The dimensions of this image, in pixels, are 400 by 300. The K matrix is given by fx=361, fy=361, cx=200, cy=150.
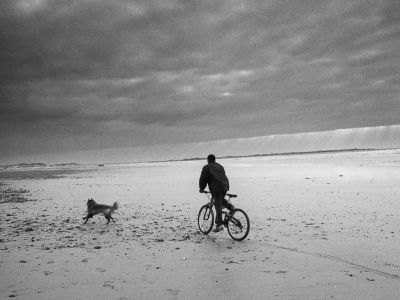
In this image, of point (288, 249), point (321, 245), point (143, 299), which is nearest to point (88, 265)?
point (143, 299)

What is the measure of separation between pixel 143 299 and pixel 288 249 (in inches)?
166

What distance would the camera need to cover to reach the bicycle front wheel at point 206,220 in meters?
10.9

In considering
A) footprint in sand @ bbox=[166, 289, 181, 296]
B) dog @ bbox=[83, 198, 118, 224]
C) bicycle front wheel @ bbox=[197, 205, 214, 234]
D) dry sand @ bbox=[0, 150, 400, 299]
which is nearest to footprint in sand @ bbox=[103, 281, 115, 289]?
dry sand @ bbox=[0, 150, 400, 299]

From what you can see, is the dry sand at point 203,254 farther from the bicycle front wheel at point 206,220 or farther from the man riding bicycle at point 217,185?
the man riding bicycle at point 217,185

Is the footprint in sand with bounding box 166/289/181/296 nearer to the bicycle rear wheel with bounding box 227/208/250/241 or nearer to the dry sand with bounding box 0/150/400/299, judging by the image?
the dry sand with bounding box 0/150/400/299

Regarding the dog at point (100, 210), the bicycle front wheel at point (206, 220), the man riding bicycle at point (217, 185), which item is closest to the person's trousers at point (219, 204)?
the man riding bicycle at point (217, 185)

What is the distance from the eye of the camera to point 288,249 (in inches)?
347

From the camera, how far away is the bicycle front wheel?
429 inches

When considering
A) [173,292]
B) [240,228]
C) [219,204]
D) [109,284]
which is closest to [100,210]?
[219,204]

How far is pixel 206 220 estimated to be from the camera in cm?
Answer: 1103

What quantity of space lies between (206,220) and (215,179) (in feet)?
4.47

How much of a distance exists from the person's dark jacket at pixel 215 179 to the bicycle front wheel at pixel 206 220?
67 cm

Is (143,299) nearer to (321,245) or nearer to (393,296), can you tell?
(393,296)

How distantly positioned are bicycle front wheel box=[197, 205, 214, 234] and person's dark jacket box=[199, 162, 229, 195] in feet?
2.20
